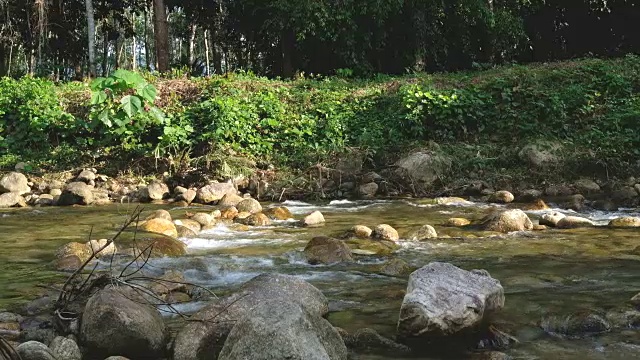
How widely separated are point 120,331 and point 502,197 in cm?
749

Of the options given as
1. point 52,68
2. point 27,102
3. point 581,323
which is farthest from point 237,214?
point 52,68

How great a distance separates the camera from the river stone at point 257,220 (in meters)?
7.99

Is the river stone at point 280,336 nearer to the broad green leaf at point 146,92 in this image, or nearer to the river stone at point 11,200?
the river stone at point 11,200

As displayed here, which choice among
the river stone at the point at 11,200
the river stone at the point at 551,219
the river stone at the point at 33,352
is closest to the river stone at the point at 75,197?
the river stone at the point at 11,200

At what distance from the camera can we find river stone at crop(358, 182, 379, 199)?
10703 millimetres

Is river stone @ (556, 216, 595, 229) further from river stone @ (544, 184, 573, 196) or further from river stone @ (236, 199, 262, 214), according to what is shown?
river stone @ (236, 199, 262, 214)

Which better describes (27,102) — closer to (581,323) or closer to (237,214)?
(237,214)

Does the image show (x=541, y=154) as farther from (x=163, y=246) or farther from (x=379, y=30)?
(x=379, y=30)

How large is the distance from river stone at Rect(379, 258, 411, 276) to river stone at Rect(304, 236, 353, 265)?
1.53 feet

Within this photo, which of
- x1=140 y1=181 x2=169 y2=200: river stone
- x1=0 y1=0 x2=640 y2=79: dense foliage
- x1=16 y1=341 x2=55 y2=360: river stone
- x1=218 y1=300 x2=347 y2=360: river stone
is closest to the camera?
x1=218 y1=300 x2=347 y2=360: river stone

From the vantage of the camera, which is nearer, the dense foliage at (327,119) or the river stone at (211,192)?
the river stone at (211,192)

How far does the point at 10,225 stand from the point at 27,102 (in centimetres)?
575

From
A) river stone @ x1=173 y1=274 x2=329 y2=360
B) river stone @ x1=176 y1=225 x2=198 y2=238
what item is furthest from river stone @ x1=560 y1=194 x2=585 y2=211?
river stone @ x1=173 y1=274 x2=329 y2=360

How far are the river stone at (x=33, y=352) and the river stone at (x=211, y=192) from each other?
7.05 meters
